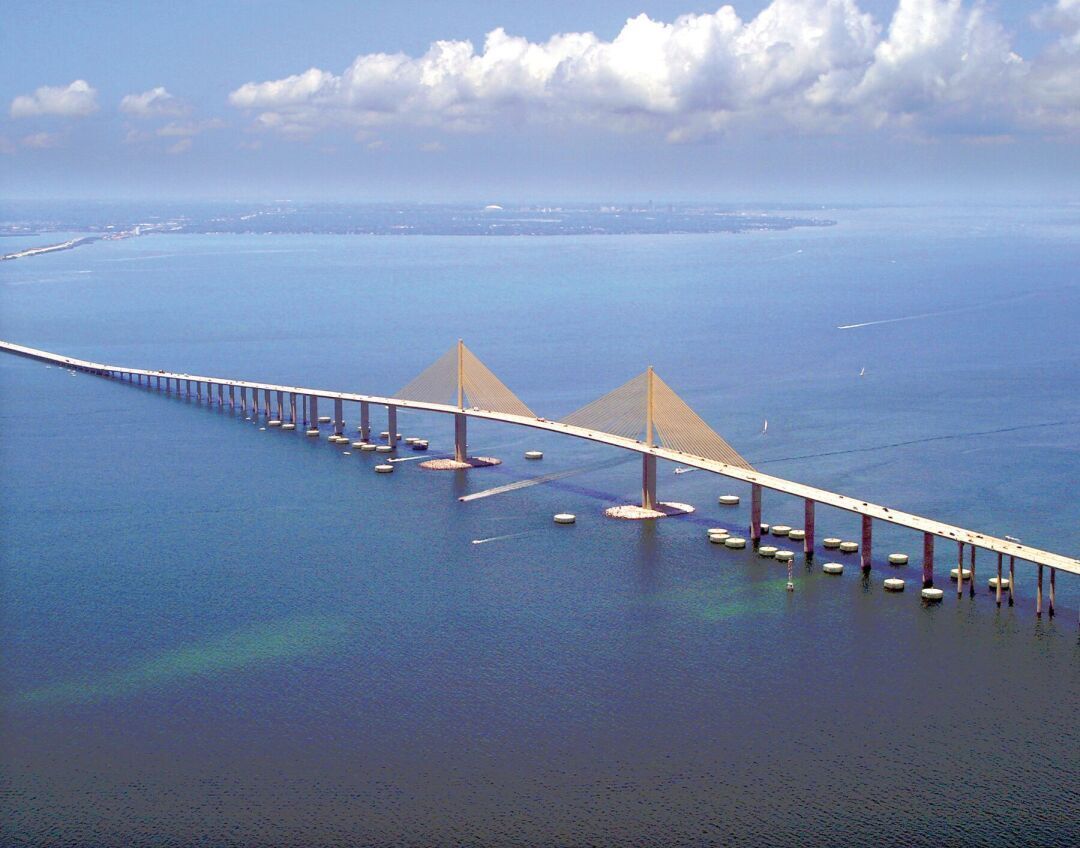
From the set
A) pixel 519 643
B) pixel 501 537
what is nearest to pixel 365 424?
pixel 501 537

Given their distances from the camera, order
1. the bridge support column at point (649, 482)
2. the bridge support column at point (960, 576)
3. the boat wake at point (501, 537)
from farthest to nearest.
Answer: the bridge support column at point (649, 482) < the boat wake at point (501, 537) < the bridge support column at point (960, 576)

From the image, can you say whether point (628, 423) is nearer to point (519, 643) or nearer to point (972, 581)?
point (972, 581)

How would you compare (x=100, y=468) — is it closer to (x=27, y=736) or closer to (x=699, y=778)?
(x=27, y=736)

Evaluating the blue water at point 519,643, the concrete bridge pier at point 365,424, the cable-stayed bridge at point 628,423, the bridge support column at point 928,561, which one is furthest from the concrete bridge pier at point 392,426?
the bridge support column at point 928,561

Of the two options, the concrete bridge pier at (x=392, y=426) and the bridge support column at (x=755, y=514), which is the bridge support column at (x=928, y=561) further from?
the concrete bridge pier at (x=392, y=426)

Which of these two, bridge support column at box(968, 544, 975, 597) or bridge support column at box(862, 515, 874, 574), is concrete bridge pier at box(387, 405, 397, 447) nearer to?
bridge support column at box(862, 515, 874, 574)
